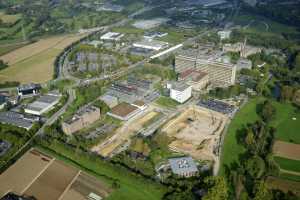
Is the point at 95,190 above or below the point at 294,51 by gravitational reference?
below

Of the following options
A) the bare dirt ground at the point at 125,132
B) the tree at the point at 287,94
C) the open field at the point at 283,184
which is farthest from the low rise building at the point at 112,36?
the open field at the point at 283,184

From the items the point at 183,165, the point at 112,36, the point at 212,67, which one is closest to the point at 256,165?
the point at 183,165

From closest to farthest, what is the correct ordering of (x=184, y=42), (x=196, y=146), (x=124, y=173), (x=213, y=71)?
(x=124, y=173)
(x=196, y=146)
(x=213, y=71)
(x=184, y=42)

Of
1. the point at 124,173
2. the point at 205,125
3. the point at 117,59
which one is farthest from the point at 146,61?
the point at 124,173

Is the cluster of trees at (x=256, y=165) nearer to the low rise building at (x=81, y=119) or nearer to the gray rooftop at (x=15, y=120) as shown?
the low rise building at (x=81, y=119)

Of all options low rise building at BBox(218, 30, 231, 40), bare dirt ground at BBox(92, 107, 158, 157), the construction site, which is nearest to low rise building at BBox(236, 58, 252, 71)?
low rise building at BBox(218, 30, 231, 40)

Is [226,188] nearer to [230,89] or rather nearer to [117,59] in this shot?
[230,89]

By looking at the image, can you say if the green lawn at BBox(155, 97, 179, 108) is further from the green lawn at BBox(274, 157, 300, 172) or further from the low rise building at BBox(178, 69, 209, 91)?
the green lawn at BBox(274, 157, 300, 172)
